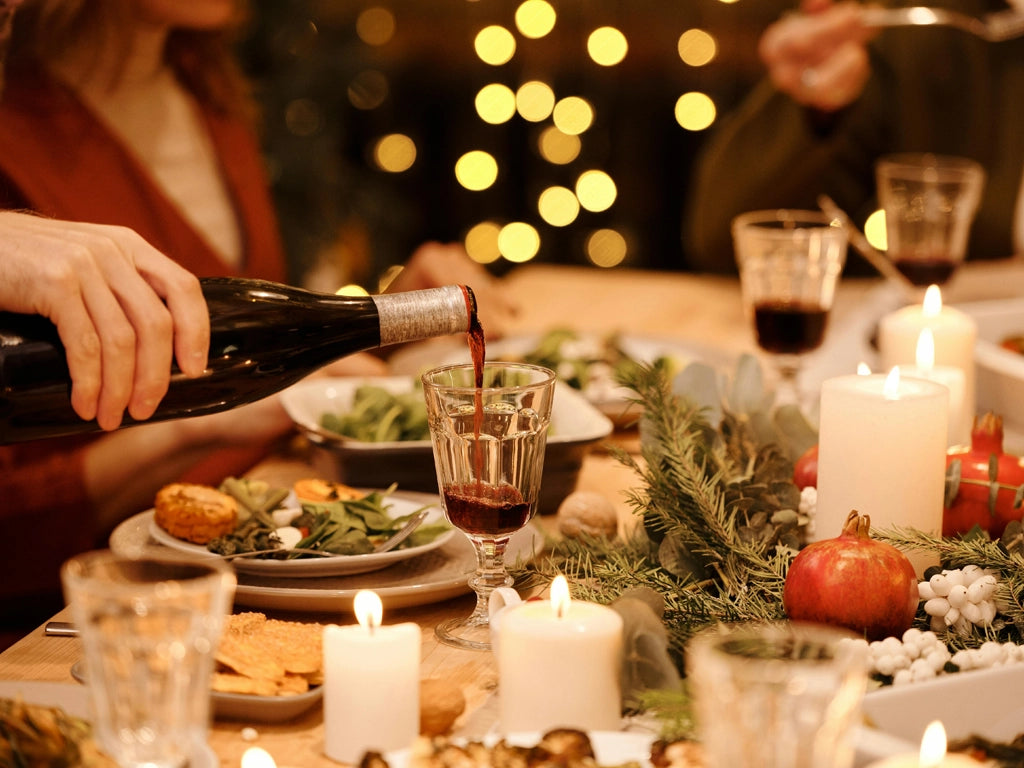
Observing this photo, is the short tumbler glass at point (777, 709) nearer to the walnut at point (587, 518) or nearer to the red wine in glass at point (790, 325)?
the walnut at point (587, 518)

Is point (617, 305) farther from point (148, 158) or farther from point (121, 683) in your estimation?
point (121, 683)

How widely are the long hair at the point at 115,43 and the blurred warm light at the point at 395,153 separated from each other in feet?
6.99

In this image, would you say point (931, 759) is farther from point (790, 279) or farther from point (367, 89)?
point (367, 89)

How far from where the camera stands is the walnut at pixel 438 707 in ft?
2.26

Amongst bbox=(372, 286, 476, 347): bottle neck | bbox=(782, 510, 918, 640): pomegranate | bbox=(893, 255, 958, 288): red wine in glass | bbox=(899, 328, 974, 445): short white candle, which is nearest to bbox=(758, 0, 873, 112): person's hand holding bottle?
bbox=(893, 255, 958, 288): red wine in glass

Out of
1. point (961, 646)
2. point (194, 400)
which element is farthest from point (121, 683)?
point (961, 646)

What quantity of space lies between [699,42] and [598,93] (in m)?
0.41

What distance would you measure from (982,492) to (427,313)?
17.7 inches

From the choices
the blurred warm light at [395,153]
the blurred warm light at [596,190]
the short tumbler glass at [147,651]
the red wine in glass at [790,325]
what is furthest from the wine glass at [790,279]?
the blurred warm light at [395,153]

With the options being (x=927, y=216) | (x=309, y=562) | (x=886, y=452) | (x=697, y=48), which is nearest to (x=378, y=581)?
(x=309, y=562)

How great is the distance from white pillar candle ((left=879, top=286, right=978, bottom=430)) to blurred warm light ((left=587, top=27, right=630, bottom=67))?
3127mm

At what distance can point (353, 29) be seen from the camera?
3387 mm

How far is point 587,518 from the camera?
3.22 feet

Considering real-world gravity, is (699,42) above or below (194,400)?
above
